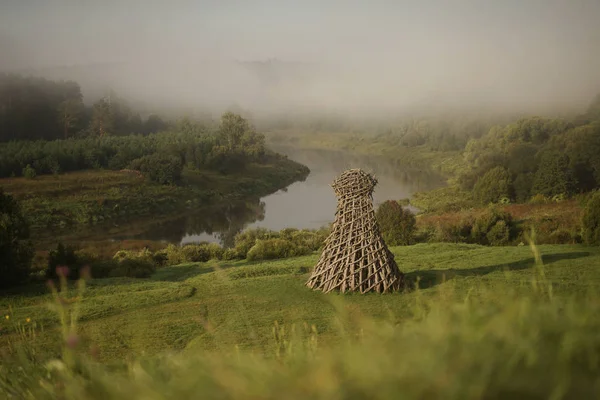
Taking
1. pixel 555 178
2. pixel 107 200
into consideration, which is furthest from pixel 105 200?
pixel 555 178

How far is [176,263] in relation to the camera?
90.3ft

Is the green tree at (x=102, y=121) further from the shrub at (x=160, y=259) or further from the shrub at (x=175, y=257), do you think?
the shrub at (x=160, y=259)

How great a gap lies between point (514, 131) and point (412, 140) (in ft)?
179

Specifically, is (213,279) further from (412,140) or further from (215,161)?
(412,140)

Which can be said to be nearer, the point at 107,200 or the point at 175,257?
the point at 175,257

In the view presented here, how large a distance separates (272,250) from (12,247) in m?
11.8

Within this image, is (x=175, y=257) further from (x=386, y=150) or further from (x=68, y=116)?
(x=386, y=150)

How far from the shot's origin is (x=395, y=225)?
92.2 ft

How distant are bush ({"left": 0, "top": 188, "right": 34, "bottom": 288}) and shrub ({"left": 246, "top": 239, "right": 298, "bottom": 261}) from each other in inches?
401

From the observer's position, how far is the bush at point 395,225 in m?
27.8

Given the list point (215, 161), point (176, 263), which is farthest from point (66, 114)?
point (176, 263)

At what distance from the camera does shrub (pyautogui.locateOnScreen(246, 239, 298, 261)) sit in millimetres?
24781

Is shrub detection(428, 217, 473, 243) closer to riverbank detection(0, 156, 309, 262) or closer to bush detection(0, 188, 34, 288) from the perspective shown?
bush detection(0, 188, 34, 288)

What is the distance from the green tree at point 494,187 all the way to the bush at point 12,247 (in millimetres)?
42902
